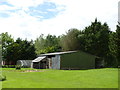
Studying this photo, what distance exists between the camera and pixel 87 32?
76625mm

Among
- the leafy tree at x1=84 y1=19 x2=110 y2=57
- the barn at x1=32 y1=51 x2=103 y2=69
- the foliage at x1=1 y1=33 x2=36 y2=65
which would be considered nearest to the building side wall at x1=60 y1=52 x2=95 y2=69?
the barn at x1=32 y1=51 x2=103 y2=69

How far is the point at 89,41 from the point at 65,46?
11886 millimetres

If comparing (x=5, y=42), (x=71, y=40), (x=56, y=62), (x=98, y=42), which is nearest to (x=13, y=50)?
(x=5, y=42)

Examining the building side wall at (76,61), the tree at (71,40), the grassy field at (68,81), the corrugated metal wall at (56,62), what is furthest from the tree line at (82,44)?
the grassy field at (68,81)

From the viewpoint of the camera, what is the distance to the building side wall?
54500 millimetres

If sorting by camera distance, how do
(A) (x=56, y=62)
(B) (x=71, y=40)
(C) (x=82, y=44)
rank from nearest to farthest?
1. (A) (x=56, y=62)
2. (C) (x=82, y=44)
3. (B) (x=71, y=40)

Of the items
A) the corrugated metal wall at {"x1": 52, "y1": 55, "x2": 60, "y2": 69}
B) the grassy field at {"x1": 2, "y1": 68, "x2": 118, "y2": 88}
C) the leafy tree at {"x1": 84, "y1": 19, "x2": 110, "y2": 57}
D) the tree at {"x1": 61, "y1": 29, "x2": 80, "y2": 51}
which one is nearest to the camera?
the grassy field at {"x1": 2, "y1": 68, "x2": 118, "y2": 88}

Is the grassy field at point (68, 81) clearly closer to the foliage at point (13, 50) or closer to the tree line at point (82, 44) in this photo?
the tree line at point (82, 44)

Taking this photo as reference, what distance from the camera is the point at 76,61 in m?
56.0

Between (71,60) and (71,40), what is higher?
(71,40)

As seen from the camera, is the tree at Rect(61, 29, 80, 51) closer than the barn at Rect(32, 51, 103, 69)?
No

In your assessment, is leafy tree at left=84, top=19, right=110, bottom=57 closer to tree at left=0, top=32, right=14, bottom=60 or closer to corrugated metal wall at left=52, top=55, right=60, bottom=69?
corrugated metal wall at left=52, top=55, right=60, bottom=69

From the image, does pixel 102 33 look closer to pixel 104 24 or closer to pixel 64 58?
pixel 104 24

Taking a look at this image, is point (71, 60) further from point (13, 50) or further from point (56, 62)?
point (13, 50)
